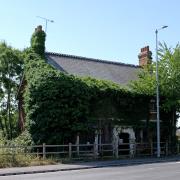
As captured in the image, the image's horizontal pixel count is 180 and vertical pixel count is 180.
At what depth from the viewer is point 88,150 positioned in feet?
106

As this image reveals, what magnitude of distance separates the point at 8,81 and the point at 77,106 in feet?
72.7

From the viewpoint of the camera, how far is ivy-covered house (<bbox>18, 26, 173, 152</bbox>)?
104ft

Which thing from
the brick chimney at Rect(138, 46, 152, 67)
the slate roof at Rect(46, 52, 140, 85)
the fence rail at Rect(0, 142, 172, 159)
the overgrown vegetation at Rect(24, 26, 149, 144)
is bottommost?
the fence rail at Rect(0, 142, 172, 159)

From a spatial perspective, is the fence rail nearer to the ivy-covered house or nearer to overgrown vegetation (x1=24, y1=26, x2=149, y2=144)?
the ivy-covered house

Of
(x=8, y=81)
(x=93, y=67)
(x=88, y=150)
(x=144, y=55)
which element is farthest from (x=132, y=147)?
(x=8, y=81)

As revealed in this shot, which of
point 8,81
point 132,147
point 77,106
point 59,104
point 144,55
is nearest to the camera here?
point 59,104

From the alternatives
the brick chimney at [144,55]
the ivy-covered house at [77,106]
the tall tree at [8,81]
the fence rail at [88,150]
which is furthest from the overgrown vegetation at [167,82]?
the tall tree at [8,81]

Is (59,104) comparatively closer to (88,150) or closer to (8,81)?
(88,150)

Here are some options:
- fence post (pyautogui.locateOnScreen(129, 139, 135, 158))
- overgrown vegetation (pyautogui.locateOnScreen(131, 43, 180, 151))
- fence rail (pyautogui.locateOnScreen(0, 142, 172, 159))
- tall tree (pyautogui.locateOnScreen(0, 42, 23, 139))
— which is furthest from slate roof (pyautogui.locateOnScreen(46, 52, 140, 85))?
tall tree (pyautogui.locateOnScreen(0, 42, 23, 139))

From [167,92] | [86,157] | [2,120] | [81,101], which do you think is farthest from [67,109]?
[2,120]

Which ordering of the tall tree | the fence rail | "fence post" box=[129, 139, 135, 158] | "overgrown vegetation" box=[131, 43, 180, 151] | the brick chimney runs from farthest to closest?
the tall tree, the brick chimney, "overgrown vegetation" box=[131, 43, 180, 151], "fence post" box=[129, 139, 135, 158], the fence rail

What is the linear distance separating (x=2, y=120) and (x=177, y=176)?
1574 inches

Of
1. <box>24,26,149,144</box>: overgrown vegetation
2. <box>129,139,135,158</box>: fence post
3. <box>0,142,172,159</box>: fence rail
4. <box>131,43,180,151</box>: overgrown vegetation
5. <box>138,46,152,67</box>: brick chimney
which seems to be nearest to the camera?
<box>0,142,172,159</box>: fence rail

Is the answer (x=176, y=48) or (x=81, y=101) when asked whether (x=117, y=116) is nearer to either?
(x=81, y=101)
